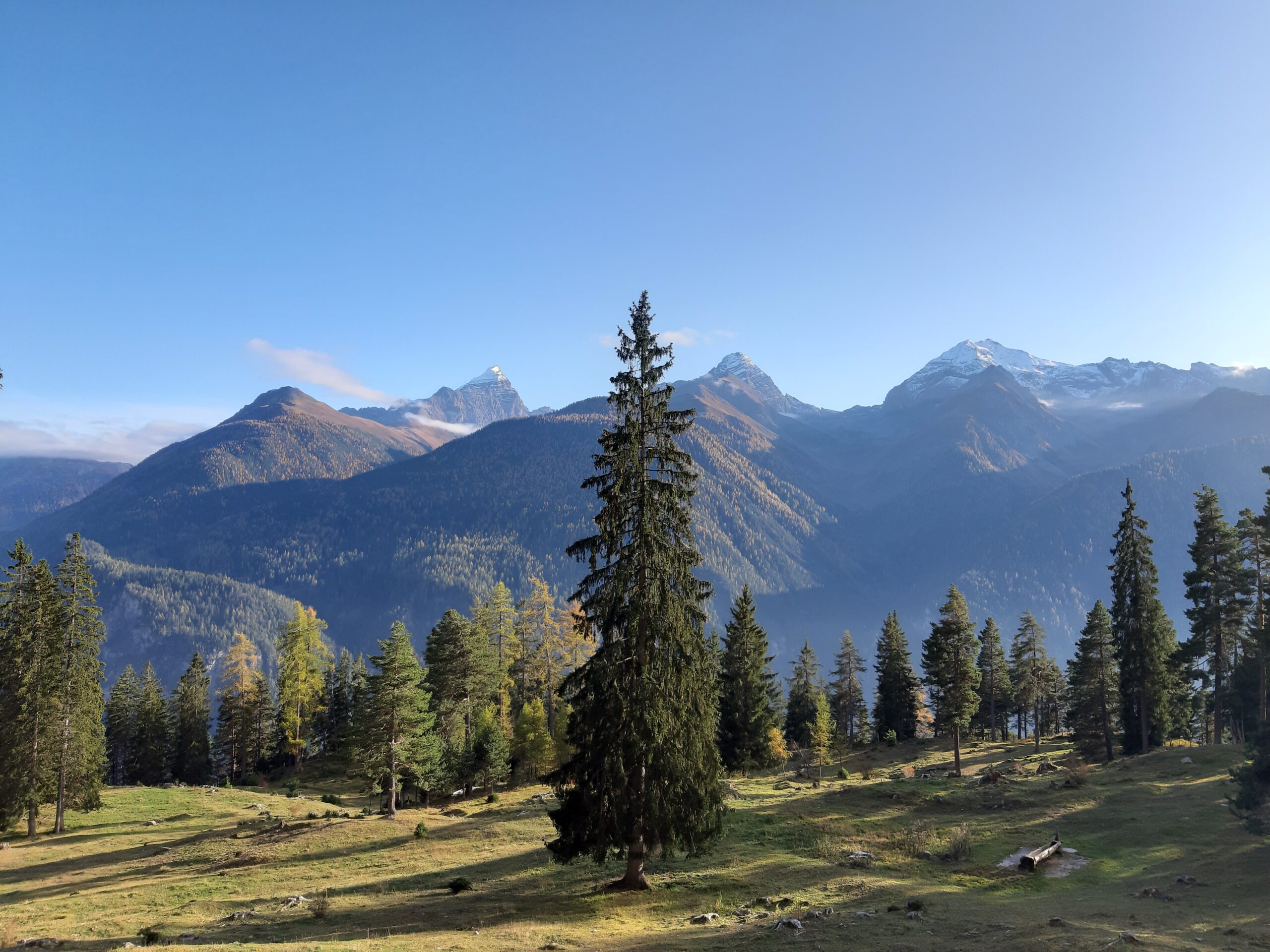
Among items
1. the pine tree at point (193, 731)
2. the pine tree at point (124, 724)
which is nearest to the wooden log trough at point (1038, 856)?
the pine tree at point (193, 731)

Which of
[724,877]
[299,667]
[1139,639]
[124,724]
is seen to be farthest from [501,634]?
[124,724]

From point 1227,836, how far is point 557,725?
4416cm

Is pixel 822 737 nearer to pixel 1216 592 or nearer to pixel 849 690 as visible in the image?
pixel 849 690

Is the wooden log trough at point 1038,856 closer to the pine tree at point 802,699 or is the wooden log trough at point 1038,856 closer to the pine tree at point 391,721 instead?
the pine tree at point 391,721

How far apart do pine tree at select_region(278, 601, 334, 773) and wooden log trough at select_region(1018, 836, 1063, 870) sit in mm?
60545

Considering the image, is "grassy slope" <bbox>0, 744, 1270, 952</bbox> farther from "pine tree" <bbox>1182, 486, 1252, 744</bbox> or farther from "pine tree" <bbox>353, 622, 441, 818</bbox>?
"pine tree" <bbox>1182, 486, 1252, 744</bbox>

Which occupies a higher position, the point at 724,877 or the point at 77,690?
the point at 77,690

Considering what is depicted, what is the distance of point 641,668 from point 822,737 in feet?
174

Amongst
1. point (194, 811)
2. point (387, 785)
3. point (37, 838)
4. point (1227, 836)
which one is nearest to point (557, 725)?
point (387, 785)

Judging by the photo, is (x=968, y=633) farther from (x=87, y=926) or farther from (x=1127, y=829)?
(x=87, y=926)

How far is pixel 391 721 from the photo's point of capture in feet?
148

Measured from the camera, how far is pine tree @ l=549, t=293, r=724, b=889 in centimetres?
2369

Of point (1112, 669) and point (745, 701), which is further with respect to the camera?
point (1112, 669)

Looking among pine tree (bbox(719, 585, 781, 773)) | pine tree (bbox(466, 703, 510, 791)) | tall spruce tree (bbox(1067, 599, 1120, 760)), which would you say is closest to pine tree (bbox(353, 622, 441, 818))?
pine tree (bbox(466, 703, 510, 791))
